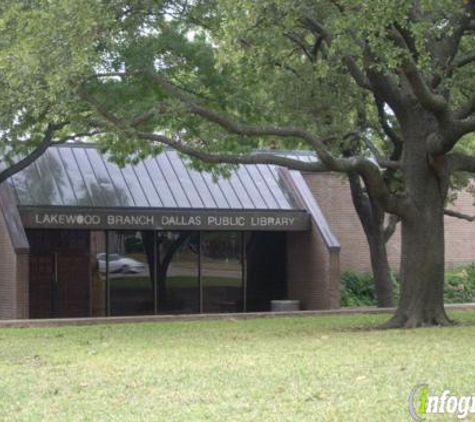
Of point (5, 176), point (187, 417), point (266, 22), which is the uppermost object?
point (266, 22)

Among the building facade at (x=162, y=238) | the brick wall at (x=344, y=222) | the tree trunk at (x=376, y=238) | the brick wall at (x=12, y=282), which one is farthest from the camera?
the brick wall at (x=344, y=222)

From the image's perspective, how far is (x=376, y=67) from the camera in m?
16.8

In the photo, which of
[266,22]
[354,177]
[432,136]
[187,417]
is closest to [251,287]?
[354,177]

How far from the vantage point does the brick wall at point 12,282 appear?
75.3 feet

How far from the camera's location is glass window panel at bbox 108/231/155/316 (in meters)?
26.8

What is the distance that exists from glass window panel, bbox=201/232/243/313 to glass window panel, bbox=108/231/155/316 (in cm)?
170

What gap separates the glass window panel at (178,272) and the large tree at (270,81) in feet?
20.6

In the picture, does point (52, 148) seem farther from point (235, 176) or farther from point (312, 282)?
point (312, 282)

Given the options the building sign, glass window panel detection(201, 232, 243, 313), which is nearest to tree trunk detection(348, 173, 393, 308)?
the building sign

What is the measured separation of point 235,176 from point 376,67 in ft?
42.5

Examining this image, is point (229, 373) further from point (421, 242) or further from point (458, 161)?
point (458, 161)

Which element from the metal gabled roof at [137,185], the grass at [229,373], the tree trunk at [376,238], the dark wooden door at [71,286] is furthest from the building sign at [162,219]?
the grass at [229,373]

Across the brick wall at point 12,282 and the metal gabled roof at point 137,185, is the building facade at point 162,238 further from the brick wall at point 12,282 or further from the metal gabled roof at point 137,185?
the brick wall at point 12,282

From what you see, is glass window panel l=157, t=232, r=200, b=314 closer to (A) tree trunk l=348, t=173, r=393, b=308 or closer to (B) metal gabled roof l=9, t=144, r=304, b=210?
(B) metal gabled roof l=9, t=144, r=304, b=210
